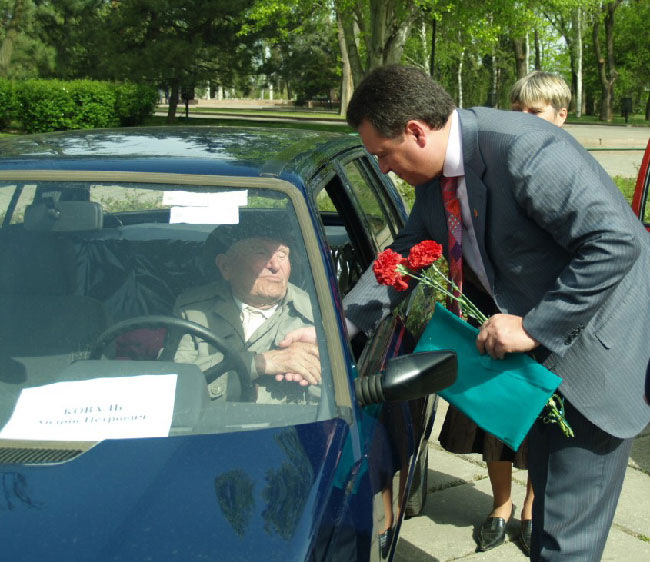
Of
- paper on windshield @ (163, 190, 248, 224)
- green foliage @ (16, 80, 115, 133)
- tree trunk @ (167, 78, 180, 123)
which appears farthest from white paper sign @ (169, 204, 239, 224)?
tree trunk @ (167, 78, 180, 123)

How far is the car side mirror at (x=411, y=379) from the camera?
233cm

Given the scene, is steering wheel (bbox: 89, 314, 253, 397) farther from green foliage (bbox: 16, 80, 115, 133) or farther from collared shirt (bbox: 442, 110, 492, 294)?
green foliage (bbox: 16, 80, 115, 133)

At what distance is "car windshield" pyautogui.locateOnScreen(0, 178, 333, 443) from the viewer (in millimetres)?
2322

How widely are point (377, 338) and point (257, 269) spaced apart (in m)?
0.54

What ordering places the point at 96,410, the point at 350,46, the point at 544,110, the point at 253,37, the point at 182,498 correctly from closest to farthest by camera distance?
the point at 182,498 < the point at 96,410 < the point at 544,110 < the point at 350,46 < the point at 253,37

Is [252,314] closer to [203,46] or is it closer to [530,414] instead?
[530,414]

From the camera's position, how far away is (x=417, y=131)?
8.21ft

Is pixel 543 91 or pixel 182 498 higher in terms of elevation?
A: pixel 543 91

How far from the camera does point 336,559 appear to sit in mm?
1959

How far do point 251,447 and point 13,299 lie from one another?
0.92m

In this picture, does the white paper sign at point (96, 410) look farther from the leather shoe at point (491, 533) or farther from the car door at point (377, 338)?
the leather shoe at point (491, 533)

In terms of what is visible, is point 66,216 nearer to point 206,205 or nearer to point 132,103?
point 206,205

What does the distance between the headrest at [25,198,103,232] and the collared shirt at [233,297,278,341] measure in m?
0.55

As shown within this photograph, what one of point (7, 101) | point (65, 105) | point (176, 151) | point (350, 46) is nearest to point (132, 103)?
point (65, 105)
